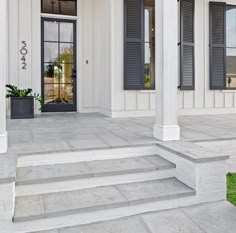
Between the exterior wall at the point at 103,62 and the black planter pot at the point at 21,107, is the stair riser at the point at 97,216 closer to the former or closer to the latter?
the exterior wall at the point at 103,62

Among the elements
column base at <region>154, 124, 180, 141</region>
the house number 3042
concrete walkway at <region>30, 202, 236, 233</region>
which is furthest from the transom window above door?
concrete walkway at <region>30, 202, 236, 233</region>

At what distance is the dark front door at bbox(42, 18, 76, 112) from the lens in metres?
6.00

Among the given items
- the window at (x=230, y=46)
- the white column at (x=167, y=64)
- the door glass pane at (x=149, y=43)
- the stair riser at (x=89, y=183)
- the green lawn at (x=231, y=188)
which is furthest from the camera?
the window at (x=230, y=46)

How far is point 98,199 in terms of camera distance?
2.20 meters

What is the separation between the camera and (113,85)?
5.48 m

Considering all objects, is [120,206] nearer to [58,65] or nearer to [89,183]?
[89,183]

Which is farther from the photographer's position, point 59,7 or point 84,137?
point 59,7

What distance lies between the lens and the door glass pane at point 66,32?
6094mm

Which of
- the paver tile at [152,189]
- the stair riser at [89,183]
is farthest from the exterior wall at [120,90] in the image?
the paver tile at [152,189]

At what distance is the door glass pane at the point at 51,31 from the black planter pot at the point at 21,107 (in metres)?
1.43

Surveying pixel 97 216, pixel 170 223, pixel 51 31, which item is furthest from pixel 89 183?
pixel 51 31

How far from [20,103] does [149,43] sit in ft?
8.94

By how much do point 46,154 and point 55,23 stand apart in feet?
13.7

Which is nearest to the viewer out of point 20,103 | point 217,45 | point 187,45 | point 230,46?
point 20,103
